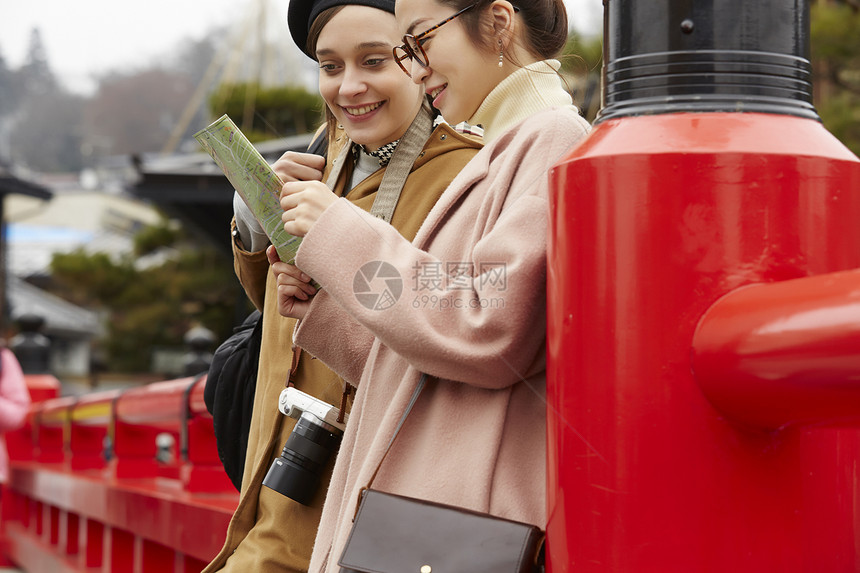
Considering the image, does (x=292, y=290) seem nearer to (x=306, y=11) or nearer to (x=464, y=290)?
(x=464, y=290)

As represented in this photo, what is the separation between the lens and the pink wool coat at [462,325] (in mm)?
1131

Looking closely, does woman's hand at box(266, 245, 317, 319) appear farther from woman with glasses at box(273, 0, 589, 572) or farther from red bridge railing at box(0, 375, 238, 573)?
red bridge railing at box(0, 375, 238, 573)

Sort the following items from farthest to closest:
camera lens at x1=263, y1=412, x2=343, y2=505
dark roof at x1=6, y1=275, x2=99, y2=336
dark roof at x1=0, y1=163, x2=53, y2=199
Answer: dark roof at x1=6, y1=275, x2=99, y2=336, dark roof at x1=0, y1=163, x2=53, y2=199, camera lens at x1=263, y1=412, x2=343, y2=505

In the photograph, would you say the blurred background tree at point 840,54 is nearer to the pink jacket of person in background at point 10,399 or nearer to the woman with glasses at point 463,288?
the pink jacket of person in background at point 10,399

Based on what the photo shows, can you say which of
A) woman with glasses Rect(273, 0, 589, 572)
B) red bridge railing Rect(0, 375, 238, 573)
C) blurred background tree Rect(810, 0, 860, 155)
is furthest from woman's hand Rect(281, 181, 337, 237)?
blurred background tree Rect(810, 0, 860, 155)

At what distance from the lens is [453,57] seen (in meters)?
1.42

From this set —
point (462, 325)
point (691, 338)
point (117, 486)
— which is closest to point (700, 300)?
point (691, 338)

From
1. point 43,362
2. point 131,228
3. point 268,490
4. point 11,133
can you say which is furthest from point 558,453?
point 11,133

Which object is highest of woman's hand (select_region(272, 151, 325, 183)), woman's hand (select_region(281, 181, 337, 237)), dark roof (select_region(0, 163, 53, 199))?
dark roof (select_region(0, 163, 53, 199))

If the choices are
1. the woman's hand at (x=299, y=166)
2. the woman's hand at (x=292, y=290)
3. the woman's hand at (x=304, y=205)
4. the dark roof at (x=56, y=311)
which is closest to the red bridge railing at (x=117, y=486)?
the woman's hand at (x=299, y=166)

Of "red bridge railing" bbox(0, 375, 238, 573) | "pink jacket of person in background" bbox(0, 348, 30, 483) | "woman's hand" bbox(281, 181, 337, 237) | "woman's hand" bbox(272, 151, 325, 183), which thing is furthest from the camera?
"pink jacket of person in background" bbox(0, 348, 30, 483)

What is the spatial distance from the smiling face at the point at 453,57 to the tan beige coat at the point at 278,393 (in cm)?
30

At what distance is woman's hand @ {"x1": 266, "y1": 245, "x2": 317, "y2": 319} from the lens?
1.56 meters

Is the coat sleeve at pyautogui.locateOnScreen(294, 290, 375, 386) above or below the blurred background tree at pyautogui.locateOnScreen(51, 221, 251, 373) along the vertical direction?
below
